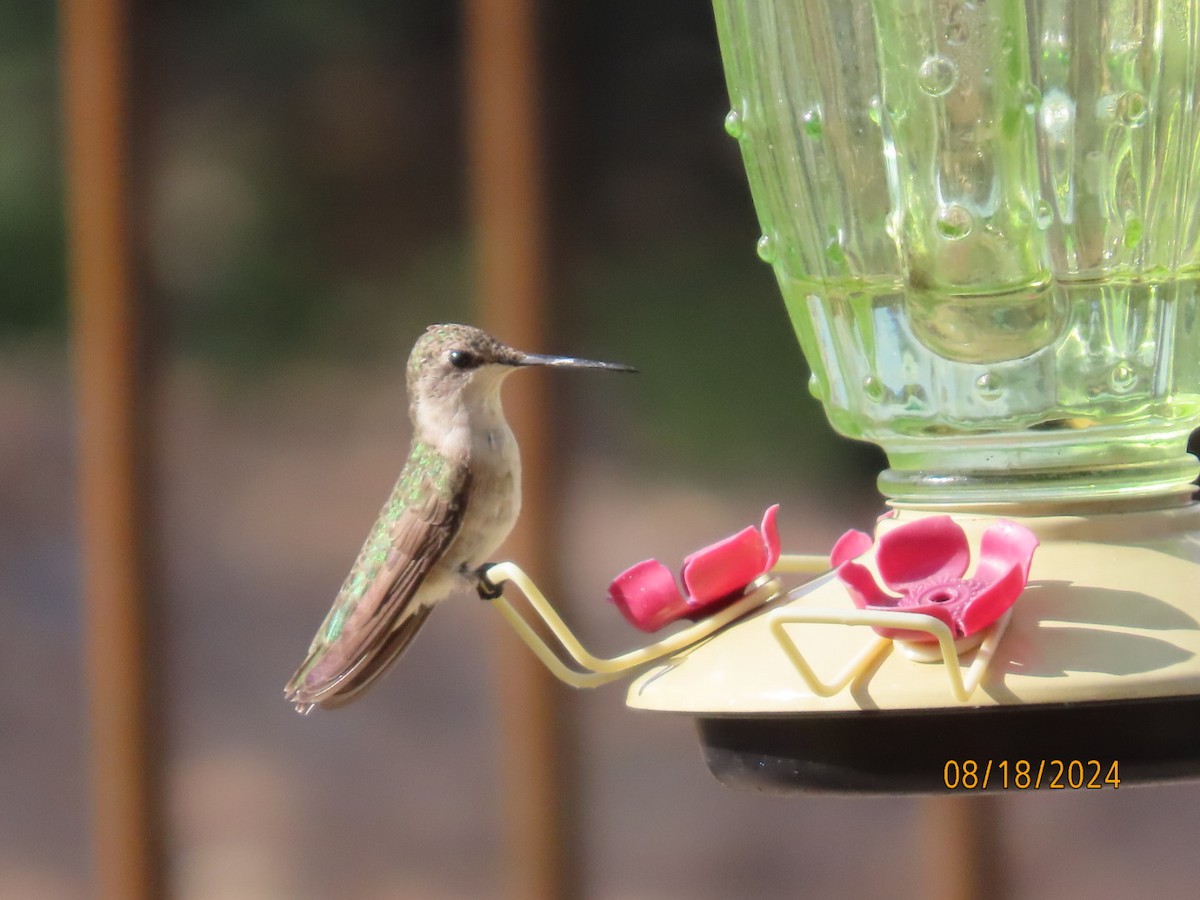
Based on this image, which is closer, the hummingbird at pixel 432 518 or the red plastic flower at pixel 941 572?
the red plastic flower at pixel 941 572

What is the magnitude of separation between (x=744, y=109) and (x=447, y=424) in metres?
0.51

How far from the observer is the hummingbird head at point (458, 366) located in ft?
6.18

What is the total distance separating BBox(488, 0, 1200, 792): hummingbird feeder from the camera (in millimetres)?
1122

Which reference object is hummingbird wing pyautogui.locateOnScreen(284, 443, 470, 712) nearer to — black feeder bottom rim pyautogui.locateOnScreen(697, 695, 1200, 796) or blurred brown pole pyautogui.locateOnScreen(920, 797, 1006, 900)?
black feeder bottom rim pyautogui.locateOnScreen(697, 695, 1200, 796)

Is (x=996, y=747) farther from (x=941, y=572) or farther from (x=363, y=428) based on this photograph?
(x=363, y=428)

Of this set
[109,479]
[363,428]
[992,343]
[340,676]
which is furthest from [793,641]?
[109,479]

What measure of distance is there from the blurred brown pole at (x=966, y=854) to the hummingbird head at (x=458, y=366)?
49.6 inches

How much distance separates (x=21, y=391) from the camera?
9.88 feet

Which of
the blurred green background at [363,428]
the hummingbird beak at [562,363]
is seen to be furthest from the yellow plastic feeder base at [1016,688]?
the blurred green background at [363,428]

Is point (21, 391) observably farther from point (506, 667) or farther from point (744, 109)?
point (744, 109)

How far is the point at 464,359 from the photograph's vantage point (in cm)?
189

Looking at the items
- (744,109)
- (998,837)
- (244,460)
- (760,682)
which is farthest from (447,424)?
(998,837)

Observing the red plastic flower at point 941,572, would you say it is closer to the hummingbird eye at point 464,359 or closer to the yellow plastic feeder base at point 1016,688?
the yellow plastic feeder base at point 1016,688

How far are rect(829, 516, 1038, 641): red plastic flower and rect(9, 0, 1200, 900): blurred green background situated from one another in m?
1.65
